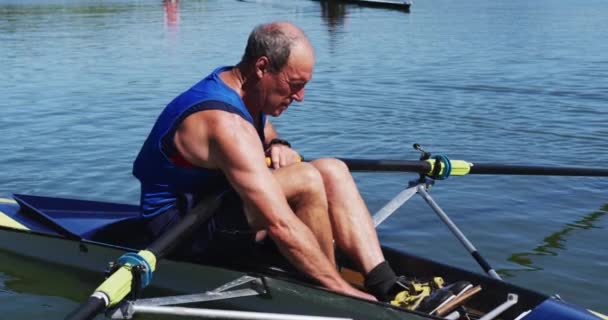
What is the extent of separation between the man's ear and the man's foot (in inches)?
58.2

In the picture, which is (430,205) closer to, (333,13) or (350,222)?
(350,222)

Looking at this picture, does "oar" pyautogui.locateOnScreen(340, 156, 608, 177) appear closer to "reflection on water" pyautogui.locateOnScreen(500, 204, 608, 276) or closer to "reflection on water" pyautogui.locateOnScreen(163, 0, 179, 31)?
"reflection on water" pyautogui.locateOnScreen(500, 204, 608, 276)

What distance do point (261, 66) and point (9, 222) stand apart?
2.79 meters

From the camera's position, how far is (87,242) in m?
5.42

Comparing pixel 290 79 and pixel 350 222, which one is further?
pixel 350 222

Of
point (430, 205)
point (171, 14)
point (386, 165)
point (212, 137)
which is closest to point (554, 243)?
point (430, 205)

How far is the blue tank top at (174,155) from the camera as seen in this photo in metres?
4.38

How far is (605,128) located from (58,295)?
26.2 ft

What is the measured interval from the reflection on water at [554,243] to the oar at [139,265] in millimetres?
2716

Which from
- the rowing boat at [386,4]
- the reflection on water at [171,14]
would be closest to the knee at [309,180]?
the reflection on water at [171,14]

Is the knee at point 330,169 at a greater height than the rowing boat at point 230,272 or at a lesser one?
greater

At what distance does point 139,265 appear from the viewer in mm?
3990

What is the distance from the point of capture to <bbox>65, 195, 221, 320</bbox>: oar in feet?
11.9

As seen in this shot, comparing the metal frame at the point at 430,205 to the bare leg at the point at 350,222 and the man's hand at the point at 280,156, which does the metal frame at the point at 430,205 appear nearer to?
the bare leg at the point at 350,222
